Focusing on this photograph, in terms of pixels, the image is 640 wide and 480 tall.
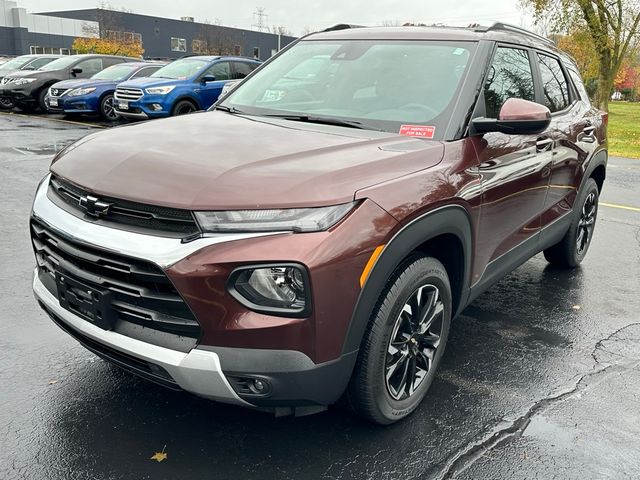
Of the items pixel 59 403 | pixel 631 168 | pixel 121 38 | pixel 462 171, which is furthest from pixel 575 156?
pixel 121 38

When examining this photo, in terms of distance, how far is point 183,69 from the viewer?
14266 millimetres

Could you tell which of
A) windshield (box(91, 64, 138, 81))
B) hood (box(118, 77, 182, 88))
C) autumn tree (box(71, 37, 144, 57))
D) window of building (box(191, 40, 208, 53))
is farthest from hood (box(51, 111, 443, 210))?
window of building (box(191, 40, 208, 53))

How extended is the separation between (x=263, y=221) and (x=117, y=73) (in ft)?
51.7

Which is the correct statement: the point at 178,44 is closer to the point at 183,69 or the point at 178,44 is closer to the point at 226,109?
the point at 183,69

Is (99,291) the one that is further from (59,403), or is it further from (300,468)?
(300,468)

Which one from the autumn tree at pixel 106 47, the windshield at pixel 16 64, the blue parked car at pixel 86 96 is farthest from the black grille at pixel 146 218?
the autumn tree at pixel 106 47

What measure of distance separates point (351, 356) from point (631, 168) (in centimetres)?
1112

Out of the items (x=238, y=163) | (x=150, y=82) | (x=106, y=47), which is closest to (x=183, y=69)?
(x=150, y=82)

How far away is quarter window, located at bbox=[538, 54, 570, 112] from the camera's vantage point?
438 cm

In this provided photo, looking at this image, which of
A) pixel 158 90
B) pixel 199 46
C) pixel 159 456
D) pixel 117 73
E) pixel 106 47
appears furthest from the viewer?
pixel 199 46

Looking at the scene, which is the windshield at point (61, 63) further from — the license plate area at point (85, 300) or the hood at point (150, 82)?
the license plate area at point (85, 300)

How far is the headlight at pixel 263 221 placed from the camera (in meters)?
2.28

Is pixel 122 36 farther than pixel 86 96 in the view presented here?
Yes

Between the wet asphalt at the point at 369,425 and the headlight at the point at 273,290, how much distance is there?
65 cm
